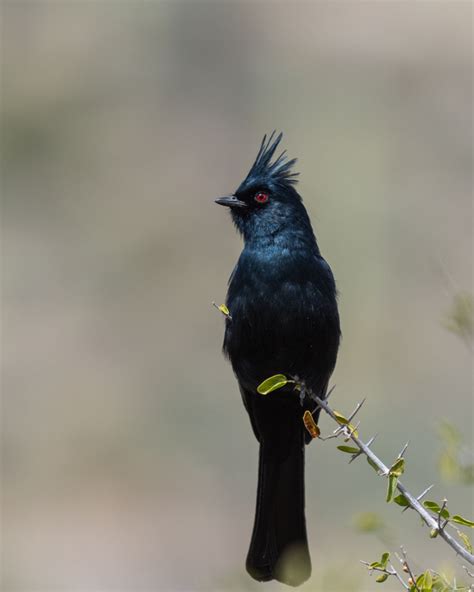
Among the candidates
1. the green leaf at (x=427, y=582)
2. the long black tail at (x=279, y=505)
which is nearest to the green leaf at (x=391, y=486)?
the green leaf at (x=427, y=582)

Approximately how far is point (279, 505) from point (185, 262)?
9848mm

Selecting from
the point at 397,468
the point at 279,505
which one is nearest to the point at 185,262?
the point at 279,505

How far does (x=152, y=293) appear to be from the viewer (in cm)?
1553

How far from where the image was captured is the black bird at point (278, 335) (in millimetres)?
5086

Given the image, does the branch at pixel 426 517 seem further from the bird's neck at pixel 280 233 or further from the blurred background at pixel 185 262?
the blurred background at pixel 185 262

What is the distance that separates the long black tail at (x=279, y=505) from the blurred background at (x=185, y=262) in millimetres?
3553

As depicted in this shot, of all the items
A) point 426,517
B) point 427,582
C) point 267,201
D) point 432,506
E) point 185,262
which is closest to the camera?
point 427,582

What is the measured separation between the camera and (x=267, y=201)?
220 inches

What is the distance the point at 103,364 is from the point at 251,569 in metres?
9.59

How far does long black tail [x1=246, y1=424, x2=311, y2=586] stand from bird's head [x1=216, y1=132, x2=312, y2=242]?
1118 mm

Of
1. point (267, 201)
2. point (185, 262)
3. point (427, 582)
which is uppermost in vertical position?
point (185, 262)

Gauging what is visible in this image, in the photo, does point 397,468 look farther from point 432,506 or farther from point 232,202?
point 232,202

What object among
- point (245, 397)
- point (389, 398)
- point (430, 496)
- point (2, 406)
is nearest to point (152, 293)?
point (2, 406)

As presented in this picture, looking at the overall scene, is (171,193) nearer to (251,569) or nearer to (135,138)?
(135,138)
